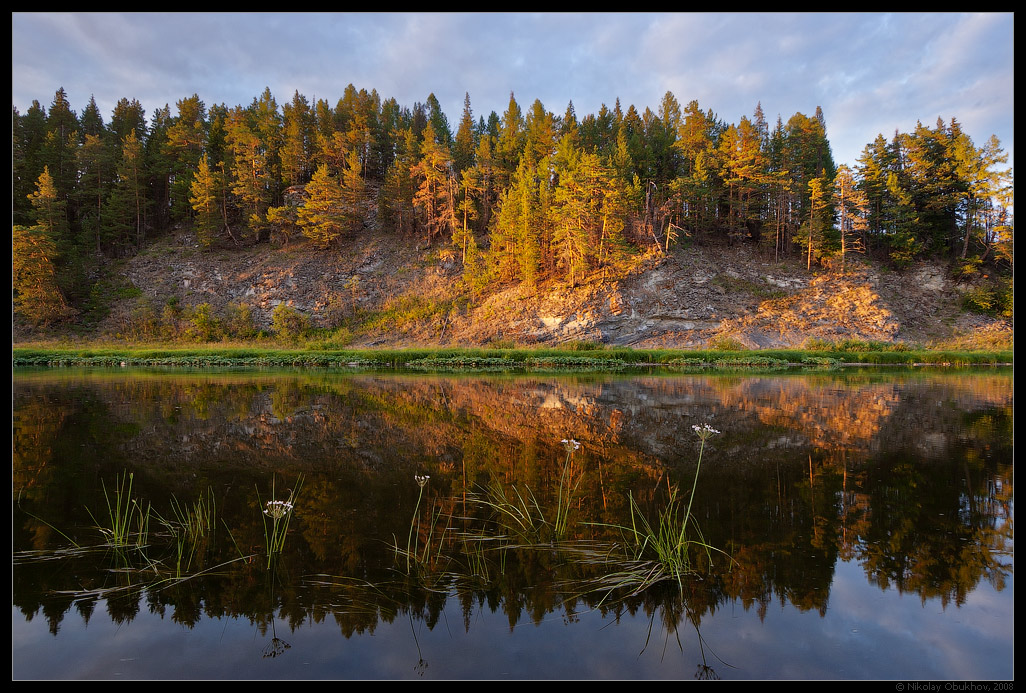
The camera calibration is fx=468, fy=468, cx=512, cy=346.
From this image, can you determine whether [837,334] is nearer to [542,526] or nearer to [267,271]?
[542,526]

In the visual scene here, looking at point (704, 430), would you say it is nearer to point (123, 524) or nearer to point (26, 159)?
point (123, 524)

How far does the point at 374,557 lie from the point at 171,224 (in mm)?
71183

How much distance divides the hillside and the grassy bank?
3587mm

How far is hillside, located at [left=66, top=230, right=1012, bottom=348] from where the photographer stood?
3850 centimetres

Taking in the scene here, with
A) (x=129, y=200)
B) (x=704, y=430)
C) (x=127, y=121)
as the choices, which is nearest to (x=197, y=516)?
(x=704, y=430)

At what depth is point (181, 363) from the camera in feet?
109

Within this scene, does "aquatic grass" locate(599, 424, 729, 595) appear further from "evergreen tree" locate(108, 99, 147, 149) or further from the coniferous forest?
"evergreen tree" locate(108, 99, 147, 149)

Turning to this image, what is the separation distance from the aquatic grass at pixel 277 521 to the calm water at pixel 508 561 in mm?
73

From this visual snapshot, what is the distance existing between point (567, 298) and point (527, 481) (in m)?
35.3

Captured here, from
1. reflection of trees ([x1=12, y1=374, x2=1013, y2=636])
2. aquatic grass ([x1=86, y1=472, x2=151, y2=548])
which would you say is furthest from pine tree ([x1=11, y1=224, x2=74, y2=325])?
aquatic grass ([x1=86, y1=472, x2=151, y2=548])

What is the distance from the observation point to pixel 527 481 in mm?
6234

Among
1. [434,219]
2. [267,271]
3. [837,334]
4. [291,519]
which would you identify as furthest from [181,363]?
[837,334]

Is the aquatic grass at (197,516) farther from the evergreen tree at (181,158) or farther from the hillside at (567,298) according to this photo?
the evergreen tree at (181,158)

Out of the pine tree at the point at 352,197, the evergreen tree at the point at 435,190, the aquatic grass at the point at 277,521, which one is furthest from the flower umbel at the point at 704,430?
the pine tree at the point at 352,197
